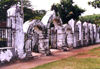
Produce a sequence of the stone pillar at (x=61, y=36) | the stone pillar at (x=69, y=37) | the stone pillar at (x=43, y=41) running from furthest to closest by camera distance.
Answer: the stone pillar at (x=69, y=37)
the stone pillar at (x=61, y=36)
the stone pillar at (x=43, y=41)

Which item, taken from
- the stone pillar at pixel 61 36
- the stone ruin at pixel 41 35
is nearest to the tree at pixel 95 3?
the stone ruin at pixel 41 35

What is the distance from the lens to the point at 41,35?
1301cm

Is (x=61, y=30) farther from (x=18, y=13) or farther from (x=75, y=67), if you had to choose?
(x=75, y=67)

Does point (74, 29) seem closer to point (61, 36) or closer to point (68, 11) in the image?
point (61, 36)

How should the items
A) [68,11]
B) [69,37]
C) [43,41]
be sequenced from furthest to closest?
[68,11] < [69,37] < [43,41]

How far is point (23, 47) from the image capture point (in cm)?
1105

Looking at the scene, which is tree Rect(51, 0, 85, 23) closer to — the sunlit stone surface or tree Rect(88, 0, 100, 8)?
tree Rect(88, 0, 100, 8)

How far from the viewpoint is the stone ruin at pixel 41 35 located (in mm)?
10430

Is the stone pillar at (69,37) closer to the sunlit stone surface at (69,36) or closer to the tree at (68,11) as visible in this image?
the sunlit stone surface at (69,36)

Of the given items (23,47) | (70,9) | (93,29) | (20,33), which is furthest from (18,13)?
(70,9)

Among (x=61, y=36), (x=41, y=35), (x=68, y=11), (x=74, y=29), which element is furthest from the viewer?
(x=68, y=11)

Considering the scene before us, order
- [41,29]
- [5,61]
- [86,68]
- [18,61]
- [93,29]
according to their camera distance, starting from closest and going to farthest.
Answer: [86,68], [5,61], [18,61], [41,29], [93,29]

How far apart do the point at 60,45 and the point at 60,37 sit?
0.73 metres

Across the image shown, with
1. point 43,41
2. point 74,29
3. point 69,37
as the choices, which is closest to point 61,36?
point 69,37
